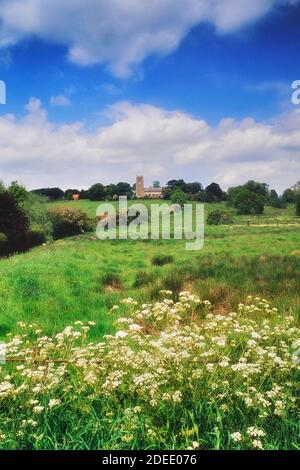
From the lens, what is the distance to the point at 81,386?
5.37 m

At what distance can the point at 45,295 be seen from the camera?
12.5 m

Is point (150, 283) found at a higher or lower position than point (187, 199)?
lower

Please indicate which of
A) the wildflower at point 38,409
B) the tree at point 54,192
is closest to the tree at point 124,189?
the tree at point 54,192

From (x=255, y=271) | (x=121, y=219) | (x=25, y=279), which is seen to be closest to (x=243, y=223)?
(x=121, y=219)

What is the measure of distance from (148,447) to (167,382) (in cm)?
96

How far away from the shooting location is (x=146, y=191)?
262 feet

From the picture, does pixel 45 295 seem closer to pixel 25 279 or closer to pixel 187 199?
pixel 25 279

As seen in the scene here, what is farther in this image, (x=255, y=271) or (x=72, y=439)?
(x=255, y=271)

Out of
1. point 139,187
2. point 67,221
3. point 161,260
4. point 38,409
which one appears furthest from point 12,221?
point 38,409

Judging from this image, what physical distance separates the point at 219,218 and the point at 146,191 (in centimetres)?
2758

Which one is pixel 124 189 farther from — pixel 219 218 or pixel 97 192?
pixel 219 218

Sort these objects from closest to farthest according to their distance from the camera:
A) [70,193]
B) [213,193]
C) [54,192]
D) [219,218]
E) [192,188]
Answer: [219,218] → [192,188] → [213,193] → [70,193] → [54,192]
